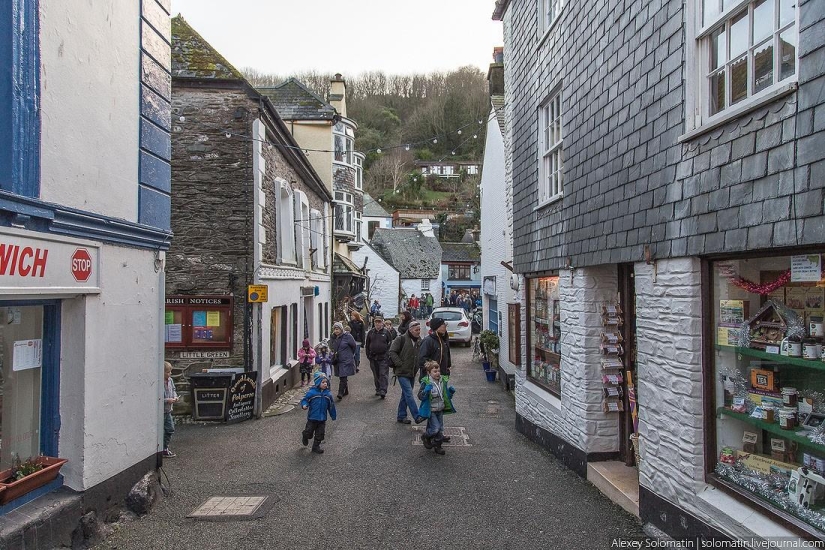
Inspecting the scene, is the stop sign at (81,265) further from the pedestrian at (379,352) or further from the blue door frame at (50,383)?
the pedestrian at (379,352)

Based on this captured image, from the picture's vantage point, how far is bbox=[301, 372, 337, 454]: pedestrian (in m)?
8.41

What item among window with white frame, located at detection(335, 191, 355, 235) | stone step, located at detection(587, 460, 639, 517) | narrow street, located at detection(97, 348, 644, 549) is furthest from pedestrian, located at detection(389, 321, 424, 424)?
window with white frame, located at detection(335, 191, 355, 235)

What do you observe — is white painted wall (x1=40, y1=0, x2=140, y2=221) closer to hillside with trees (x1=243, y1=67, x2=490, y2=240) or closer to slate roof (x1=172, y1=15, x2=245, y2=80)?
slate roof (x1=172, y1=15, x2=245, y2=80)

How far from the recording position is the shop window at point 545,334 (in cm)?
870

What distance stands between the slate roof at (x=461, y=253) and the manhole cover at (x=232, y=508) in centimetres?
4555

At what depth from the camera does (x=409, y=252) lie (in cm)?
4778

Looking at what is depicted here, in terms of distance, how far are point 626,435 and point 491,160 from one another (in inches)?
466

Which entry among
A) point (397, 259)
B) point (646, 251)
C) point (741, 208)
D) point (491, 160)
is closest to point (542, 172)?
point (646, 251)

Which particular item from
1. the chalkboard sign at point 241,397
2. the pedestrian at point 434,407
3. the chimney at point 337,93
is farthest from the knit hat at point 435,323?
the chimney at point 337,93

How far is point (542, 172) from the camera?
9094 millimetres

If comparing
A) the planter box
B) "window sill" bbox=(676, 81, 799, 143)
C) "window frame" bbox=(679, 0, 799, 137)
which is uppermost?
"window frame" bbox=(679, 0, 799, 137)

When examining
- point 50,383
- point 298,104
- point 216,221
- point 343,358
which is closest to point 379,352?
point 343,358

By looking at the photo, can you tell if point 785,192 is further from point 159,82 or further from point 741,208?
point 159,82

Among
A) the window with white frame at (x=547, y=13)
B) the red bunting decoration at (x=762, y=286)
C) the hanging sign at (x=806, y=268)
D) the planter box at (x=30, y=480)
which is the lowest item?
the planter box at (x=30, y=480)
